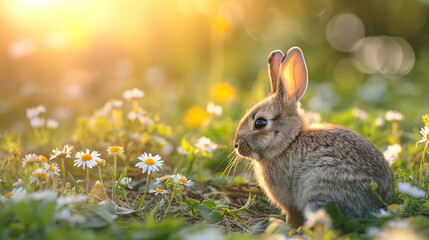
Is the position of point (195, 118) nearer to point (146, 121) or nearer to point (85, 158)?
point (146, 121)

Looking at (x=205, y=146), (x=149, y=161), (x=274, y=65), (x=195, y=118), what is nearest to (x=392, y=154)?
(x=274, y=65)

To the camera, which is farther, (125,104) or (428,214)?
(125,104)

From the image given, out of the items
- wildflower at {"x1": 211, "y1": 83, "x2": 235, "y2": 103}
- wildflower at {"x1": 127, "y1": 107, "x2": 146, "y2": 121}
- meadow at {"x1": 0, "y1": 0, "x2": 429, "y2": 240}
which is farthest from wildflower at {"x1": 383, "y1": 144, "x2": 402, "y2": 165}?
wildflower at {"x1": 211, "y1": 83, "x2": 235, "y2": 103}

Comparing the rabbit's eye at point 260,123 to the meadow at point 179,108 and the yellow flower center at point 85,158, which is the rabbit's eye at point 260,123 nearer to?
the meadow at point 179,108

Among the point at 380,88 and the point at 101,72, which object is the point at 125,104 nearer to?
the point at 101,72

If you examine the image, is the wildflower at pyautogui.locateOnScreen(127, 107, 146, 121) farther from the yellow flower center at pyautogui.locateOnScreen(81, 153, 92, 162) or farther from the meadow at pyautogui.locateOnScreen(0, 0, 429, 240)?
the yellow flower center at pyautogui.locateOnScreen(81, 153, 92, 162)

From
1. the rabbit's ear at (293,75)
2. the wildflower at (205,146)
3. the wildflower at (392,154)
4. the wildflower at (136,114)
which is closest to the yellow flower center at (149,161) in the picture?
the wildflower at (205,146)

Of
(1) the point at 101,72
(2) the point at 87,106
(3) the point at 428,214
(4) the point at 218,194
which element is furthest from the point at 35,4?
(3) the point at 428,214
